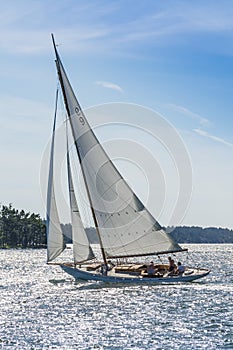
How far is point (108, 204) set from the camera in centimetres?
5559

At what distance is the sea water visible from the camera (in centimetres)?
3166

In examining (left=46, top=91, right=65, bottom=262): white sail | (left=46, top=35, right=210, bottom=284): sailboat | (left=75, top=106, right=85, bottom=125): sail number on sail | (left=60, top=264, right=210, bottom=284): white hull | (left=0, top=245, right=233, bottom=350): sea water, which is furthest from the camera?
(left=46, top=91, right=65, bottom=262): white sail

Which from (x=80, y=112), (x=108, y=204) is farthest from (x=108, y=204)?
(x=80, y=112)

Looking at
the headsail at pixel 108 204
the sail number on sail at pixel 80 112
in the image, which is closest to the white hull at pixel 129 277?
the headsail at pixel 108 204

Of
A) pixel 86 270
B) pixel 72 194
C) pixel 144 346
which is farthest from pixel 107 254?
pixel 144 346

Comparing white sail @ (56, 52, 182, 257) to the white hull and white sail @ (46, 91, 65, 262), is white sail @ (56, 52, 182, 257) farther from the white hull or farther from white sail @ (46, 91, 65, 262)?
white sail @ (46, 91, 65, 262)

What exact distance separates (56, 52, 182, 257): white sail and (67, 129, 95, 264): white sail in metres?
2.30

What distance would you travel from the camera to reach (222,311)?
41.4 metres

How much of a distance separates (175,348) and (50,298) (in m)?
21.2

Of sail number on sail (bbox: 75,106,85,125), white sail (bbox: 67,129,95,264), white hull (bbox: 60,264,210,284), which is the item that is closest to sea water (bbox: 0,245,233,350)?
white hull (bbox: 60,264,210,284)

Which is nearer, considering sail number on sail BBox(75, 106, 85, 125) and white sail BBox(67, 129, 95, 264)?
sail number on sail BBox(75, 106, 85, 125)

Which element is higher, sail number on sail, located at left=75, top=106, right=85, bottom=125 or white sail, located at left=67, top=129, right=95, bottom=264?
sail number on sail, located at left=75, top=106, right=85, bottom=125

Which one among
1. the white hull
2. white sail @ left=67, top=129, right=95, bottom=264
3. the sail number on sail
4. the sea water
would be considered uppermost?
the sail number on sail

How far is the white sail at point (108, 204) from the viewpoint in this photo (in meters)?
55.3
